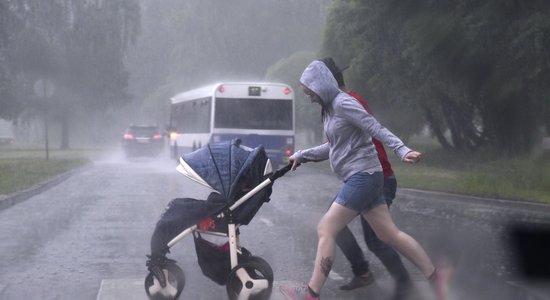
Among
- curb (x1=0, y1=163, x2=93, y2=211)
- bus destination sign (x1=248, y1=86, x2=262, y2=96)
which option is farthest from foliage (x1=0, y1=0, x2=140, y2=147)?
curb (x1=0, y1=163, x2=93, y2=211)

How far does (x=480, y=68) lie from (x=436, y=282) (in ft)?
48.3

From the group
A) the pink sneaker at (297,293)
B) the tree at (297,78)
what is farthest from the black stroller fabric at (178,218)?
the tree at (297,78)

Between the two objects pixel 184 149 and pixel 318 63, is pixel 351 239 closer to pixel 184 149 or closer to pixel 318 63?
pixel 318 63

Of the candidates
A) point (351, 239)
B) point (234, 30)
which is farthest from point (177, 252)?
point (234, 30)

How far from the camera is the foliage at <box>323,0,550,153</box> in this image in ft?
60.8

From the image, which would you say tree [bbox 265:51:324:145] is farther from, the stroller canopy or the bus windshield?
the stroller canopy

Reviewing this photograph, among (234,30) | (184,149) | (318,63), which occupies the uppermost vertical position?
(234,30)

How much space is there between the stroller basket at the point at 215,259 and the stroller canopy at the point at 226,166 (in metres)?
0.41

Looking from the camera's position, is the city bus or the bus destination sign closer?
the city bus

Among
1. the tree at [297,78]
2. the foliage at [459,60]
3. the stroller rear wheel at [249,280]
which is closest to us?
the stroller rear wheel at [249,280]

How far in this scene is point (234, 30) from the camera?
62.8 m

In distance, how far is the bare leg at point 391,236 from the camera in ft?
19.1

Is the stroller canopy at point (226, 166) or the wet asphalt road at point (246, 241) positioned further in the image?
the wet asphalt road at point (246, 241)

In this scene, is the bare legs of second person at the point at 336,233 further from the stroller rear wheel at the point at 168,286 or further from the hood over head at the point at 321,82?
the stroller rear wheel at the point at 168,286
